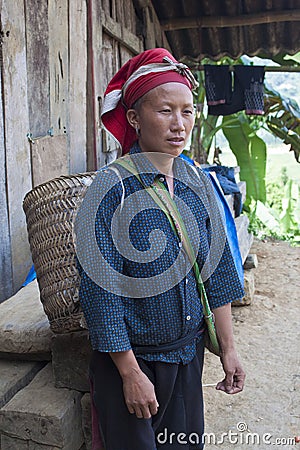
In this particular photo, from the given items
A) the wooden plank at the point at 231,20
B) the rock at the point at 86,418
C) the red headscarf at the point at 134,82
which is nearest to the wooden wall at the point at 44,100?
the rock at the point at 86,418

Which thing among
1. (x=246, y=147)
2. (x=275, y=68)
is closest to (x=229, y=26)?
(x=275, y=68)

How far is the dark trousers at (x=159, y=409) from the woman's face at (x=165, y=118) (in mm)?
655

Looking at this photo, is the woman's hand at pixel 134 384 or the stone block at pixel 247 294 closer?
the woman's hand at pixel 134 384

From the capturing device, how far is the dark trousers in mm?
1531

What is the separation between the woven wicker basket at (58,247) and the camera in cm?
181

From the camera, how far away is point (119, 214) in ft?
4.93

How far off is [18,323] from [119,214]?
991 millimetres

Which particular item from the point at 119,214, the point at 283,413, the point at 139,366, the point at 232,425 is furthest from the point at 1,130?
the point at 283,413

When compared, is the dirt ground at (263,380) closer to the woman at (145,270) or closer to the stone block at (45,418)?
the stone block at (45,418)

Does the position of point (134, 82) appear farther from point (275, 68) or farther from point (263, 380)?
point (275, 68)

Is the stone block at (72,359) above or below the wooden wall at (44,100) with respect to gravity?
below

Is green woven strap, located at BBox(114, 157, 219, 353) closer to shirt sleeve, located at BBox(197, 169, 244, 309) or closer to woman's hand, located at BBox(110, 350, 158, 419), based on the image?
shirt sleeve, located at BBox(197, 169, 244, 309)

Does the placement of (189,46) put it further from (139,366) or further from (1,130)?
(139,366)

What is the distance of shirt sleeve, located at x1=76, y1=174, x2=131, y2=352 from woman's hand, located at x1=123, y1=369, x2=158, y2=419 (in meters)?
0.09
